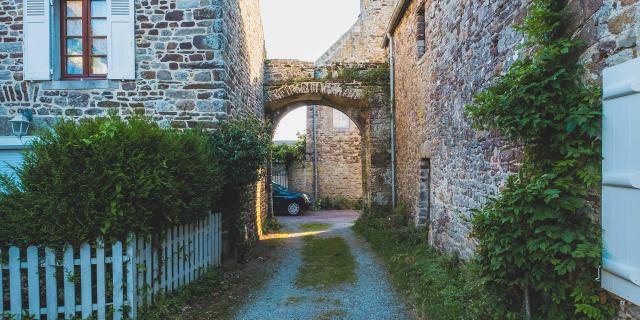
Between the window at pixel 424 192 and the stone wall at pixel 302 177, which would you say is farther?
the stone wall at pixel 302 177

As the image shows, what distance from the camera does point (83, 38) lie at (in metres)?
6.68

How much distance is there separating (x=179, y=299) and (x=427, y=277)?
3.35 meters

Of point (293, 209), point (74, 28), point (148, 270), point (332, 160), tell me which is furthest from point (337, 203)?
point (148, 270)

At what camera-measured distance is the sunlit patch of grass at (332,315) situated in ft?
15.9

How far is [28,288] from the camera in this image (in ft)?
13.5

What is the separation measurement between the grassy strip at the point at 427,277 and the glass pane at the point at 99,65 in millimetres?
5888

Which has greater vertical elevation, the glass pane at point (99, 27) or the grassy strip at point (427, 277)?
the glass pane at point (99, 27)

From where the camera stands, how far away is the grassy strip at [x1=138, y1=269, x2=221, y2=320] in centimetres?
451

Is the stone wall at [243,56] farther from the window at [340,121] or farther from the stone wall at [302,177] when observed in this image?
the stone wall at [302,177]

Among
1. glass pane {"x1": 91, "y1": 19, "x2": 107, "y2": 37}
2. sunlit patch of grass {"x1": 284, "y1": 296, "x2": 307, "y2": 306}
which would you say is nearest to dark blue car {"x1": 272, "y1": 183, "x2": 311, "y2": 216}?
glass pane {"x1": 91, "y1": 19, "x2": 107, "y2": 37}

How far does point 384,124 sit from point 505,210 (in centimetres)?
871

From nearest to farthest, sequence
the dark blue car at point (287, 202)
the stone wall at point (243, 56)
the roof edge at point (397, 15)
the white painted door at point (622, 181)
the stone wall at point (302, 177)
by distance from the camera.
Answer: the white painted door at point (622, 181) < the stone wall at point (243, 56) < the roof edge at point (397, 15) < the dark blue car at point (287, 202) < the stone wall at point (302, 177)

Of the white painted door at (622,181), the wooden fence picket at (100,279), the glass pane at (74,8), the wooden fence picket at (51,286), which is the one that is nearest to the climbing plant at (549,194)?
the white painted door at (622,181)

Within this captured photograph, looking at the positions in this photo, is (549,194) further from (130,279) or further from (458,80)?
(130,279)
